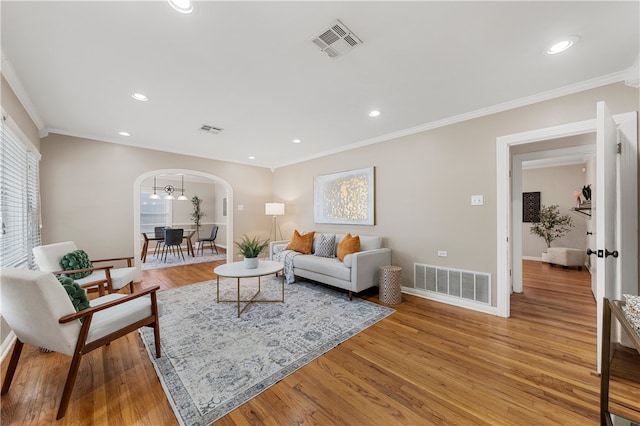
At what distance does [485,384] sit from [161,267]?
6204 mm

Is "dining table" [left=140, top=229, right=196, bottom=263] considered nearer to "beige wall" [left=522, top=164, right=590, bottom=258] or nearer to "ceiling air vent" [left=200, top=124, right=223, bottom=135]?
"ceiling air vent" [left=200, top=124, right=223, bottom=135]

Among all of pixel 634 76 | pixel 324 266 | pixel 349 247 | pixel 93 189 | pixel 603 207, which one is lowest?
pixel 324 266

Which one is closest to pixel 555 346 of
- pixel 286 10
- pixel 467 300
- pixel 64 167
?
pixel 467 300

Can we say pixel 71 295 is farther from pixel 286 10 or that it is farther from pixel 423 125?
pixel 423 125

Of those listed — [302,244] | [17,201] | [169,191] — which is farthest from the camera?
[169,191]

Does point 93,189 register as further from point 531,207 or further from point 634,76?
point 531,207

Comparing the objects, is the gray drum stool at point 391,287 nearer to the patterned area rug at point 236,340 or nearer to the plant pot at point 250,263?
the patterned area rug at point 236,340

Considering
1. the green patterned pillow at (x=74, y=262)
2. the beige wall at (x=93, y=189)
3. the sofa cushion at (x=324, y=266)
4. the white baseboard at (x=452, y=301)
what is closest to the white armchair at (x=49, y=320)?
the green patterned pillow at (x=74, y=262)

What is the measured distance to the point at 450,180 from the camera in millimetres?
3396

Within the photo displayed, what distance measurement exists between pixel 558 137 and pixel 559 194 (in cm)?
492

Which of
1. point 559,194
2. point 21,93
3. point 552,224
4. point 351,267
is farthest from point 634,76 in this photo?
point 21,93

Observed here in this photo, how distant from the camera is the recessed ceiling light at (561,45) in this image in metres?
1.83

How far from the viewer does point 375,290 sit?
4.01 metres

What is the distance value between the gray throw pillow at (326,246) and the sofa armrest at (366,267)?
2.86 feet
